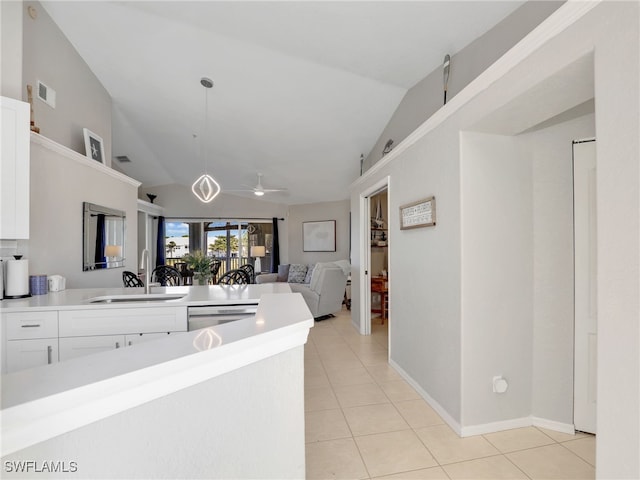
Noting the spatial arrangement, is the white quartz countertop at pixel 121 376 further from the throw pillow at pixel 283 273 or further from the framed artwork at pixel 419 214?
the throw pillow at pixel 283 273

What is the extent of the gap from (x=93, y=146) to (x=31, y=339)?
8.46 ft

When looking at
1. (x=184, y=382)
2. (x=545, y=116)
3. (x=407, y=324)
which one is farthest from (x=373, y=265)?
(x=184, y=382)

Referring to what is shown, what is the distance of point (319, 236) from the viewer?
7.95 metres

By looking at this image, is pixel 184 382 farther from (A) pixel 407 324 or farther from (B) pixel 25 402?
(A) pixel 407 324

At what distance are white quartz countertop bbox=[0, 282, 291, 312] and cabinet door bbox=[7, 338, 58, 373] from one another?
0.70ft

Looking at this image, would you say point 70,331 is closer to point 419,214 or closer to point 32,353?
point 32,353

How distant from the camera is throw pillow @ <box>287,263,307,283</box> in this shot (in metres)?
7.09

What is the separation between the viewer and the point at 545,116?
184 cm

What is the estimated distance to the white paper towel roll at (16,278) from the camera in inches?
88.2

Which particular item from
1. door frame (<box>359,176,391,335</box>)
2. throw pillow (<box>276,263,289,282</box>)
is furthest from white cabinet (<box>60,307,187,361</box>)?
throw pillow (<box>276,263,289,282</box>)

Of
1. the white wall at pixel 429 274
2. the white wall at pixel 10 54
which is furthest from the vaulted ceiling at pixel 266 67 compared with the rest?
the white wall at pixel 10 54

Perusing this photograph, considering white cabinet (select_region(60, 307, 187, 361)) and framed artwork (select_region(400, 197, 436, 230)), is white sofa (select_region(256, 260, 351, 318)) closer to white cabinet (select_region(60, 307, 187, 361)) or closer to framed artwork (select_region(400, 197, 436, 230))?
framed artwork (select_region(400, 197, 436, 230))

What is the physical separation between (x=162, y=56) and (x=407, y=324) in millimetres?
3879

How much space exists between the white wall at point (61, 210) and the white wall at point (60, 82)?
381 millimetres
